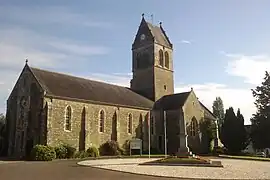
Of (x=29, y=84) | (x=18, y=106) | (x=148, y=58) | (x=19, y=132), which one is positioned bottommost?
(x=19, y=132)

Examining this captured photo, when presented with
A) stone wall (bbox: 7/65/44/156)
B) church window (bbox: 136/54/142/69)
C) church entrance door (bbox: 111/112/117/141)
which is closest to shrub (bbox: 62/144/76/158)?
stone wall (bbox: 7/65/44/156)

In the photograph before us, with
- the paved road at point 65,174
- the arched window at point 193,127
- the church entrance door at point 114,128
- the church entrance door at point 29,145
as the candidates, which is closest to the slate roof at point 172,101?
the arched window at point 193,127

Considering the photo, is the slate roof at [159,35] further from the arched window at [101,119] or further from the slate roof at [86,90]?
the arched window at [101,119]

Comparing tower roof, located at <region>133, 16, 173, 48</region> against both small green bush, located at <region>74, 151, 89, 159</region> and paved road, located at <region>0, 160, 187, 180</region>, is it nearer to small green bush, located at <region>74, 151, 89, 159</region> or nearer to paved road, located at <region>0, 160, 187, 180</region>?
small green bush, located at <region>74, 151, 89, 159</region>

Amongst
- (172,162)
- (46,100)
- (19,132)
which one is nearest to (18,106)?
(19,132)

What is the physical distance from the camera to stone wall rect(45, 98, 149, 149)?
33.4 metres

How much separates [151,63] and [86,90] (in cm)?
1488

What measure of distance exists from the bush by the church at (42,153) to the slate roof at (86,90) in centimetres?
598

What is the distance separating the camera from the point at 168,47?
53.8 m

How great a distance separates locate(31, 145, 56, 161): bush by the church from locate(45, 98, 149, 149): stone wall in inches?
76.4

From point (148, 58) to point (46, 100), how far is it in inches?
883

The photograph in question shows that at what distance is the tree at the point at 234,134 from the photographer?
4284 cm

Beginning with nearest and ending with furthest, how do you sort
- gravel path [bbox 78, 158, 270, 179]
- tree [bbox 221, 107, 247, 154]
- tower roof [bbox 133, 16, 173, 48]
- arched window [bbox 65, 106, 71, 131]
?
gravel path [bbox 78, 158, 270, 179] → arched window [bbox 65, 106, 71, 131] → tree [bbox 221, 107, 247, 154] → tower roof [bbox 133, 16, 173, 48]

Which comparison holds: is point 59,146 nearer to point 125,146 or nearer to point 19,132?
point 19,132
